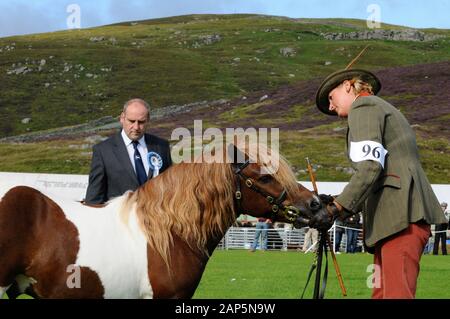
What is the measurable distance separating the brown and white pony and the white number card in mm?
561

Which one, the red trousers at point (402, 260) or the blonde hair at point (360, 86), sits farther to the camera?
the blonde hair at point (360, 86)

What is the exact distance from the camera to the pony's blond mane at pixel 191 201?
6.69m

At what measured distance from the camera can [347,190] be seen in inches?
249

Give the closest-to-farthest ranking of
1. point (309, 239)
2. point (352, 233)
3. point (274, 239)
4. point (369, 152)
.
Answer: point (369, 152), point (352, 233), point (309, 239), point (274, 239)

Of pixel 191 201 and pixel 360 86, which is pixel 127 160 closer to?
pixel 191 201

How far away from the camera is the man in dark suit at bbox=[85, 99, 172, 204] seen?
318 inches

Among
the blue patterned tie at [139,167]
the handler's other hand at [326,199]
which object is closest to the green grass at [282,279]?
the blue patterned tie at [139,167]

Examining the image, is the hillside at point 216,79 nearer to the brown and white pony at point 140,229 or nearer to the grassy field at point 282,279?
the grassy field at point 282,279

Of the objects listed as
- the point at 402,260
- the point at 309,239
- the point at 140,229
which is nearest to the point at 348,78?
the point at 402,260

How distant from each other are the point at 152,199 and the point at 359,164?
1.64 meters

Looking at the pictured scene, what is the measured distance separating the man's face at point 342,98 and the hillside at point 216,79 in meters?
45.7

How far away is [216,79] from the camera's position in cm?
10494

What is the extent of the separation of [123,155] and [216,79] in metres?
97.3

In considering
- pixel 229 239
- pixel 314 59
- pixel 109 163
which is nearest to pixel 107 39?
pixel 314 59
